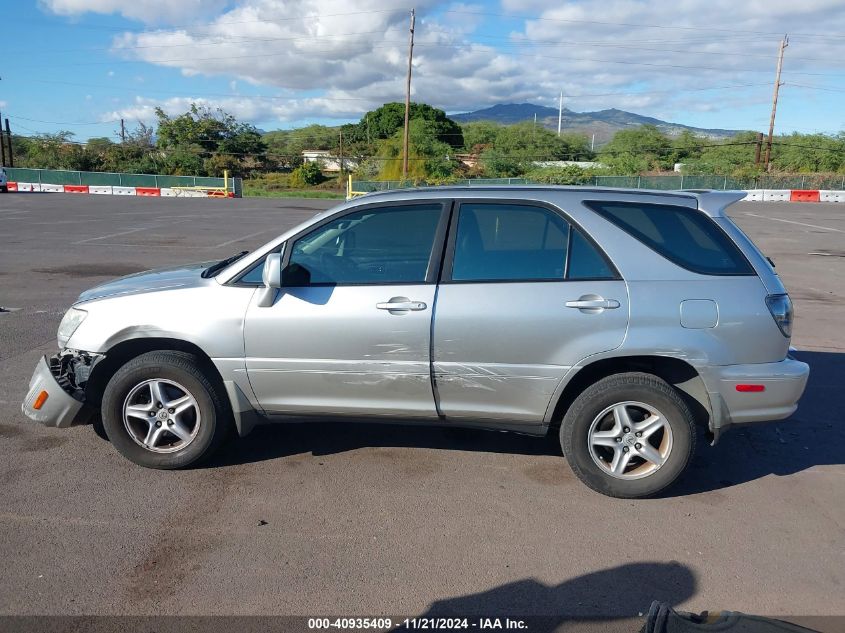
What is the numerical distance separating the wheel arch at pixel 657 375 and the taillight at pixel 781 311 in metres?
0.57

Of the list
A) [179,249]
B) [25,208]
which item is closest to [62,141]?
[25,208]

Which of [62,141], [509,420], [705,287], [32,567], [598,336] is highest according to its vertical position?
[62,141]

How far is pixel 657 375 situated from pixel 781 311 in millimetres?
808

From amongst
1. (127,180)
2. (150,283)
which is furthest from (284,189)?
(150,283)

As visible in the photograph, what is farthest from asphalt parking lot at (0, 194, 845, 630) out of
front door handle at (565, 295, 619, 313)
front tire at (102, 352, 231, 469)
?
front door handle at (565, 295, 619, 313)

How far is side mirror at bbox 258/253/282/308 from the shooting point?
4.04 meters

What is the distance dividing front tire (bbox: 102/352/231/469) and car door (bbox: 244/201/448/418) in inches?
13.5

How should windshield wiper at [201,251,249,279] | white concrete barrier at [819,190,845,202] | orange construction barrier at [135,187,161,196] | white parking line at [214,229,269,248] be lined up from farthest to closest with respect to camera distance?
orange construction barrier at [135,187,161,196] < white concrete barrier at [819,190,845,202] < white parking line at [214,229,269,248] < windshield wiper at [201,251,249,279]

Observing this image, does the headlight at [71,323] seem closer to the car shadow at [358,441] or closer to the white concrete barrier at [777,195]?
the car shadow at [358,441]

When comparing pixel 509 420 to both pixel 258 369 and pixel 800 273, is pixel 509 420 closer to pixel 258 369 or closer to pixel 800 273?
pixel 258 369

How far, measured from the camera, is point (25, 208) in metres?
29.5

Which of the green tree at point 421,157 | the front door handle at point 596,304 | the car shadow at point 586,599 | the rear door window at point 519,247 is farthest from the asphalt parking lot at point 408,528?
the green tree at point 421,157

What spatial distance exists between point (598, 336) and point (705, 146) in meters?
83.4

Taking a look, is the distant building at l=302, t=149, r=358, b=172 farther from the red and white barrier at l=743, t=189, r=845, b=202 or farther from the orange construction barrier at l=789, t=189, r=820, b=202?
the orange construction barrier at l=789, t=189, r=820, b=202
